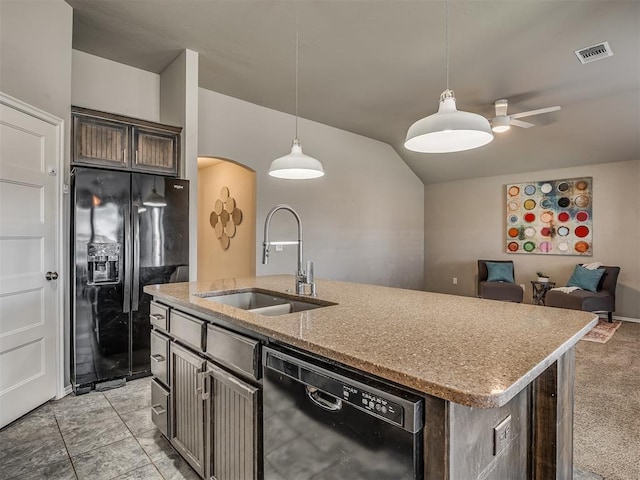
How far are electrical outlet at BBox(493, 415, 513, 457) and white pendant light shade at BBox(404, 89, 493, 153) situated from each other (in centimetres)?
115

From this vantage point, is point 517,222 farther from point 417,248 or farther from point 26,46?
point 26,46

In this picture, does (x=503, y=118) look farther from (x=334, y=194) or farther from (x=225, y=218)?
(x=225, y=218)

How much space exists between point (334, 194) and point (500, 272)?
10.9ft

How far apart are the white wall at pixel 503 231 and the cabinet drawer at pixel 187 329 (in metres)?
6.53

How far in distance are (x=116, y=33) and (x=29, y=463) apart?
3390mm

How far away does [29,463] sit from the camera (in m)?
2.02

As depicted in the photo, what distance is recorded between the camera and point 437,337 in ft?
3.97

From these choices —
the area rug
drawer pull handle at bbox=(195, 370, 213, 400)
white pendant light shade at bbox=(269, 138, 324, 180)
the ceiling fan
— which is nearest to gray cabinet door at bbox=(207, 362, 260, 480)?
drawer pull handle at bbox=(195, 370, 213, 400)

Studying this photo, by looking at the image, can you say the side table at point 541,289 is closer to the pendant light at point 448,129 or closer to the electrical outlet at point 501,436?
the pendant light at point 448,129

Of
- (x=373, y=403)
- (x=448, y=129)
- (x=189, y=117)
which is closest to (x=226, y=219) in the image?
(x=189, y=117)

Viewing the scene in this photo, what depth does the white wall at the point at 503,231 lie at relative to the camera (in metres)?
5.69

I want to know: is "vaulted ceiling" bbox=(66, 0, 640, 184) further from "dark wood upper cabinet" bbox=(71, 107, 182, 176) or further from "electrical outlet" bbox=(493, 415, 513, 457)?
"electrical outlet" bbox=(493, 415, 513, 457)

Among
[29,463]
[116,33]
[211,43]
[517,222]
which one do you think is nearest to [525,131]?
[517,222]

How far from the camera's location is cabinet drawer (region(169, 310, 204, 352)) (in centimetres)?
176
